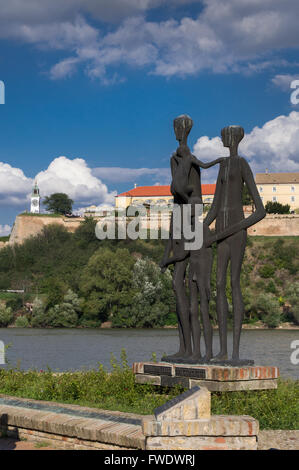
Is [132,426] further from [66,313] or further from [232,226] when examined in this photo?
[66,313]

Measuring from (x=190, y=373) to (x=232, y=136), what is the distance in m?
3.66

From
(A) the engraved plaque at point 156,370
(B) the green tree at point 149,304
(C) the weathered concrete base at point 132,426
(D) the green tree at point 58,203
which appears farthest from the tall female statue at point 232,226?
(D) the green tree at point 58,203

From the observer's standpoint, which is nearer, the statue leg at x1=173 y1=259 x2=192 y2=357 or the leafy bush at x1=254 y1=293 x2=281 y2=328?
the statue leg at x1=173 y1=259 x2=192 y2=357

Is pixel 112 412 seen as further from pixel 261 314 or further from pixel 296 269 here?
pixel 296 269

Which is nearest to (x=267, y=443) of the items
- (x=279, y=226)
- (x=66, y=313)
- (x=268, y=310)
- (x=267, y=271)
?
(x=66, y=313)

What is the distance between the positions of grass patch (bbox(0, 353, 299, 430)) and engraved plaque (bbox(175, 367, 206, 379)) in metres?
0.22

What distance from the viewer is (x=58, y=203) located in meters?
110

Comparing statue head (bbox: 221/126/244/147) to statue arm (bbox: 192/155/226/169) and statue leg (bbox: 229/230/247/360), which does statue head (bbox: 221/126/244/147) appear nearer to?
statue arm (bbox: 192/155/226/169)

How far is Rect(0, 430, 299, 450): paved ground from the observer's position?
257 inches

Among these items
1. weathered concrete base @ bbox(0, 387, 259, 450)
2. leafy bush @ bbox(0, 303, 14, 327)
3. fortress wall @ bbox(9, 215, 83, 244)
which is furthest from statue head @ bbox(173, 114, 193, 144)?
fortress wall @ bbox(9, 215, 83, 244)

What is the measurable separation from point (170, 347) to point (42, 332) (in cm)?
1835

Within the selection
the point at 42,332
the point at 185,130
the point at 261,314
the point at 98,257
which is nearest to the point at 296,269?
the point at 261,314

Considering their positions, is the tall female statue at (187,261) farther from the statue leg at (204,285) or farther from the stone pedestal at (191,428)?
the stone pedestal at (191,428)

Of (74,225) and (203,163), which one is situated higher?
(74,225)
